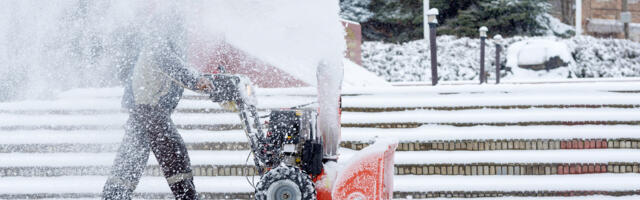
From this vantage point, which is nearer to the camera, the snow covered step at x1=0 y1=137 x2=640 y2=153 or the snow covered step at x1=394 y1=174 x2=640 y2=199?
the snow covered step at x1=394 y1=174 x2=640 y2=199

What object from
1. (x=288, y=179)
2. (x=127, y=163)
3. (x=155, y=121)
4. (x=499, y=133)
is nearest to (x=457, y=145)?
(x=499, y=133)

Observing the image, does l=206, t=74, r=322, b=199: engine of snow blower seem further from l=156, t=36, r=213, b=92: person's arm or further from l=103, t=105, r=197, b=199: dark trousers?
l=103, t=105, r=197, b=199: dark trousers


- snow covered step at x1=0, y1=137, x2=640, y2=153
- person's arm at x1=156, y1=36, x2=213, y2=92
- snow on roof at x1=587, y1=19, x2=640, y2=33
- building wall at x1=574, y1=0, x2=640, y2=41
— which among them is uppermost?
building wall at x1=574, y1=0, x2=640, y2=41

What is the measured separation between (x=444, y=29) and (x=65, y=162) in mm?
11897

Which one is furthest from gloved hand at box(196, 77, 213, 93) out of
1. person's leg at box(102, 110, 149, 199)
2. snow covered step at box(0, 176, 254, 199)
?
snow covered step at box(0, 176, 254, 199)

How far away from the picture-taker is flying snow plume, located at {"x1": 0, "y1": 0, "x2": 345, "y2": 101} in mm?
5340

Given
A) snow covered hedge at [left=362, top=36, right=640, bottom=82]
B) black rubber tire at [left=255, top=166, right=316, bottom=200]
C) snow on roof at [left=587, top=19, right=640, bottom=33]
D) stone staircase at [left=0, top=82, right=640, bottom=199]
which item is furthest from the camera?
snow on roof at [left=587, top=19, right=640, bottom=33]

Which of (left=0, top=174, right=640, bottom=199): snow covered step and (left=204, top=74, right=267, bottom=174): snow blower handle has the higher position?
(left=204, top=74, right=267, bottom=174): snow blower handle

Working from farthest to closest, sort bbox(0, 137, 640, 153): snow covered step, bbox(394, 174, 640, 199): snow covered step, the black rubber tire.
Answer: bbox(0, 137, 640, 153): snow covered step < bbox(394, 174, 640, 199): snow covered step < the black rubber tire

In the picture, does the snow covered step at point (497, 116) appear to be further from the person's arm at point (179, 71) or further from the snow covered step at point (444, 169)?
the person's arm at point (179, 71)

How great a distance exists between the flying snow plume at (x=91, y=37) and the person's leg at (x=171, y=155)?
1566mm

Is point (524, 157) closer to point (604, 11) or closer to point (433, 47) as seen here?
point (433, 47)

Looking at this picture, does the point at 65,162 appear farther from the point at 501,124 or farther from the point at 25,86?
the point at 501,124

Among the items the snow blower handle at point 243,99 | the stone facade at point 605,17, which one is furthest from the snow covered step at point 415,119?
the stone facade at point 605,17
